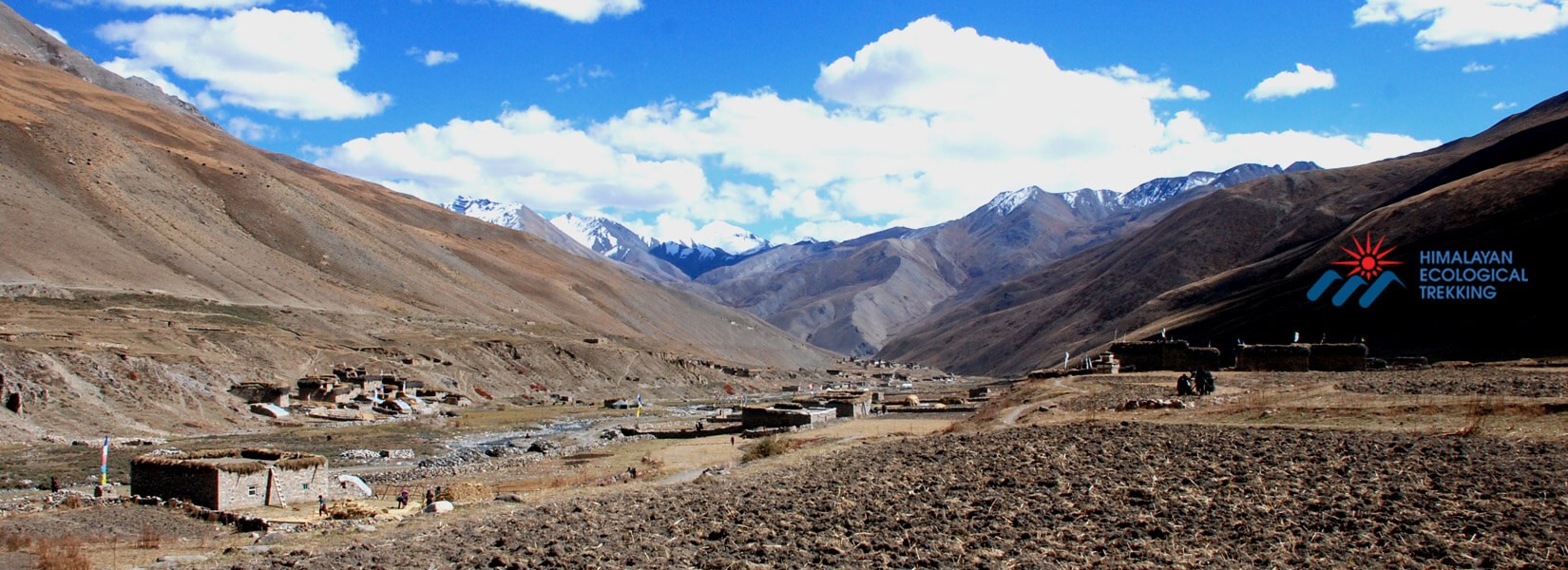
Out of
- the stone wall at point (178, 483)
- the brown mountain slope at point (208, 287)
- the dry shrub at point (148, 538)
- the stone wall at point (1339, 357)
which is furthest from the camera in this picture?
the brown mountain slope at point (208, 287)

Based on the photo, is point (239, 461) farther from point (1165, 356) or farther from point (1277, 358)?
point (1165, 356)

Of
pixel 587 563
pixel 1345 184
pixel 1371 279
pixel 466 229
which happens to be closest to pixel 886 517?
pixel 587 563

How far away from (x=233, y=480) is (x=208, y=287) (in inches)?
2957

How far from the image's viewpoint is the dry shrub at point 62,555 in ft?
52.1

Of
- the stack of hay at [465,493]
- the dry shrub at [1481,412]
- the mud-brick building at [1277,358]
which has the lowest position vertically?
the stack of hay at [465,493]

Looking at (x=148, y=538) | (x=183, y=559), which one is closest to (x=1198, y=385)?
(x=183, y=559)

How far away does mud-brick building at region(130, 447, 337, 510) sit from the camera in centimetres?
2378

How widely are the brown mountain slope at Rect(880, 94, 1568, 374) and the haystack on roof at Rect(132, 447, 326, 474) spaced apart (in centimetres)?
6005

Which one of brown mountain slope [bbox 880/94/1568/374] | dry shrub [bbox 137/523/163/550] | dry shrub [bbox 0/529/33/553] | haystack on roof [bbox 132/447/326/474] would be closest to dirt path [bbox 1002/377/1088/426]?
haystack on roof [bbox 132/447/326/474]

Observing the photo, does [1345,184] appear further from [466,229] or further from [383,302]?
[466,229]

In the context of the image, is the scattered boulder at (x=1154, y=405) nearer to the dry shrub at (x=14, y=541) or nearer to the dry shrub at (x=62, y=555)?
the dry shrub at (x=62, y=555)

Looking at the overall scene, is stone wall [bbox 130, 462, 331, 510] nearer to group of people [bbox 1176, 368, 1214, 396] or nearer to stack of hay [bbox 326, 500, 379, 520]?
stack of hay [bbox 326, 500, 379, 520]

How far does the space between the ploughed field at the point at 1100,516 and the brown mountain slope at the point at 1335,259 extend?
164 feet

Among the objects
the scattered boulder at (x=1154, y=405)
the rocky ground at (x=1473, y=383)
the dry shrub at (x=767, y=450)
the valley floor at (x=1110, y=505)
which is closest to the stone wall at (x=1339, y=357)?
the rocky ground at (x=1473, y=383)
